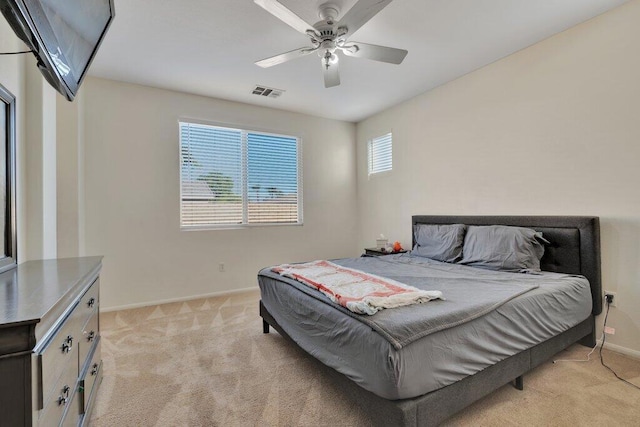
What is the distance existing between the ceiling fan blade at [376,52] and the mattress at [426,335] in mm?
1766

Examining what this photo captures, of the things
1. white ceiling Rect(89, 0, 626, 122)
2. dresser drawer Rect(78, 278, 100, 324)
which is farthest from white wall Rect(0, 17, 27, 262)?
white ceiling Rect(89, 0, 626, 122)

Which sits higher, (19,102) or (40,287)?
(19,102)

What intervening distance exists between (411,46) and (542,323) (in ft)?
8.31

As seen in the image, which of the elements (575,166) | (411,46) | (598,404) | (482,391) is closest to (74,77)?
(411,46)

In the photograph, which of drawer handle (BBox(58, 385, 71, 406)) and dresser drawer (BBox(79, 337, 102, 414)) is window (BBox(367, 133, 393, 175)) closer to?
dresser drawer (BBox(79, 337, 102, 414))

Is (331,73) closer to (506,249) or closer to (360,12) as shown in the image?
(360,12)

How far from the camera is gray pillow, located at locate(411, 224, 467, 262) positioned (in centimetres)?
317

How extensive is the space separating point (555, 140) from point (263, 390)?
3188 mm

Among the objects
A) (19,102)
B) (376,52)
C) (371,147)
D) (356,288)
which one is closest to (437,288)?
(356,288)

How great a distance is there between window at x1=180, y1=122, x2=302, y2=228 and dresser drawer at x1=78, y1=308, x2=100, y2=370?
2.21 m

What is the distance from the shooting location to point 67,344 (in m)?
1.22

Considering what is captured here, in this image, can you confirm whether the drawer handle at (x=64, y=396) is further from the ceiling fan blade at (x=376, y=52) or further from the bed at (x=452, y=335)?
the ceiling fan blade at (x=376, y=52)

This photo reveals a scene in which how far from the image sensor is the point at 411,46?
2.87 metres

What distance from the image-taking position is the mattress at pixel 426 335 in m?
1.33
